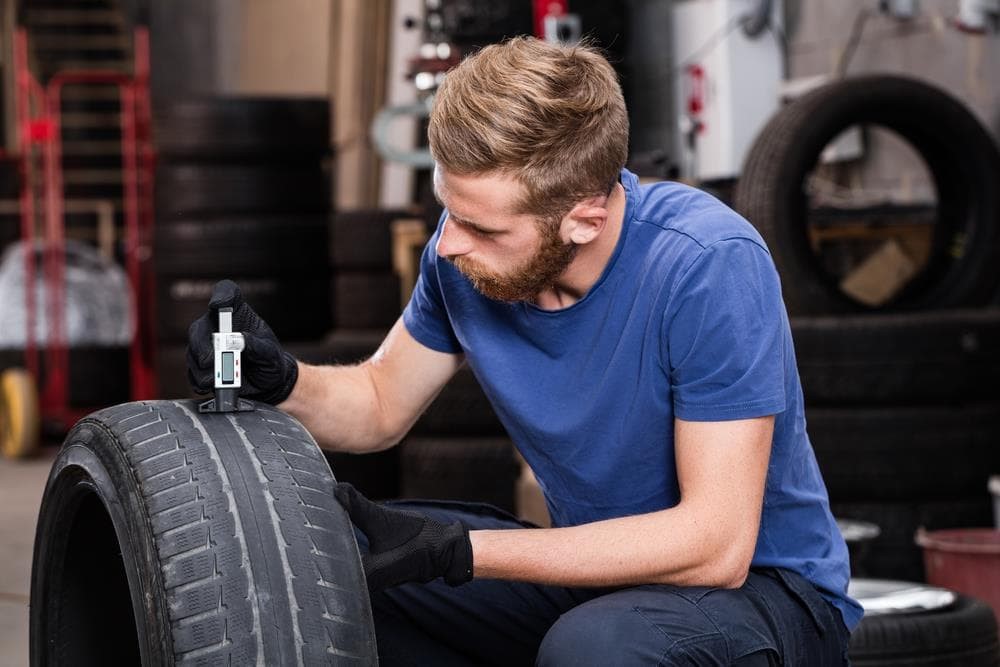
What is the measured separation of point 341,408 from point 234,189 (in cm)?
372

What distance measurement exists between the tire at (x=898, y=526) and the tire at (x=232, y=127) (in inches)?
121

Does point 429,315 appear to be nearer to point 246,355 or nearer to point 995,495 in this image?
point 246,355

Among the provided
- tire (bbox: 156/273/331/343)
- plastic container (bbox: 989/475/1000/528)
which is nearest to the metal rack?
tire (bbox: 156/273/331/343)

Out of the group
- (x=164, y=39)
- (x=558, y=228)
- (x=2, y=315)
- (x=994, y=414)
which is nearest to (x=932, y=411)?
(x=994, y=414)

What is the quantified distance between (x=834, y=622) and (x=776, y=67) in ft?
12.0

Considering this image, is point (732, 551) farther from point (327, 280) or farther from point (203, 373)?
point (327, 280)

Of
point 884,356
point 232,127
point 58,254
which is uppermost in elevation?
point 232,127

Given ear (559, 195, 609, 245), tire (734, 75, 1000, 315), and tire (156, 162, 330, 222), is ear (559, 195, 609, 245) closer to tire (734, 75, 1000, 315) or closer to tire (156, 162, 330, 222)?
tire (734, 75, 1000, 315)

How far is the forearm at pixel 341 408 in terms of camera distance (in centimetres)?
195

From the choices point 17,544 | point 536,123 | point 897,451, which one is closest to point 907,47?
point 897,451

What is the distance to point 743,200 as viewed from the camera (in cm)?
367

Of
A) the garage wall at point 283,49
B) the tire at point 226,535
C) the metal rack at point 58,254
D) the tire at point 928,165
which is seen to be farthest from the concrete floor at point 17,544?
the garage wall at point 283,49

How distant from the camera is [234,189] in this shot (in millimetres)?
5594

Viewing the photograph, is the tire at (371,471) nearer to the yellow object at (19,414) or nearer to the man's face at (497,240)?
the yellow object at (19,414)
